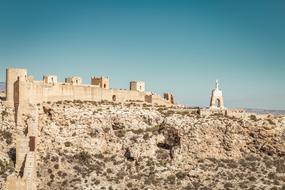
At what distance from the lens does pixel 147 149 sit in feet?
198

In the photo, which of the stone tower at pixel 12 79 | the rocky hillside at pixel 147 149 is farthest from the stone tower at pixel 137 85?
the stone tower at pixel 12 79

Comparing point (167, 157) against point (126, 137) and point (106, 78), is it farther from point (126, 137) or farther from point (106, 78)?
point (106, 78)

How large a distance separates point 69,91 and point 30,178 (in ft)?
43.7

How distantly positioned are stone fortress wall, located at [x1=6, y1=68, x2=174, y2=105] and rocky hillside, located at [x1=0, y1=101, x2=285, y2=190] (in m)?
1.15

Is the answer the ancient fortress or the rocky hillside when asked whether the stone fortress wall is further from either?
the rocky hillside

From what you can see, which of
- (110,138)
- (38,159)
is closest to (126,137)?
(110,138)

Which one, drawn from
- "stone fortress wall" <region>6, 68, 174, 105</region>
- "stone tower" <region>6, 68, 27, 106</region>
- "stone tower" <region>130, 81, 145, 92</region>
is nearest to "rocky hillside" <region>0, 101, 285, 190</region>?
"stone fortress wall" <region>6, 68, 174, 105</region>

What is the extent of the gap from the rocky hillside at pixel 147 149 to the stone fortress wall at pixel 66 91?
1147 mm

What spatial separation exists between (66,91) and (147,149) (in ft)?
35.2

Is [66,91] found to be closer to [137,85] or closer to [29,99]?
[29,99]

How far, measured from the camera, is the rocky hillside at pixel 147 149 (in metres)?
55.7

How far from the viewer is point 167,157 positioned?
60.5m

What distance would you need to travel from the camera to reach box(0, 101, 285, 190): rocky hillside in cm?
5566

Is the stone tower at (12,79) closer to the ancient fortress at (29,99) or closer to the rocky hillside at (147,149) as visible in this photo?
the ancient fortress at (29,99)
